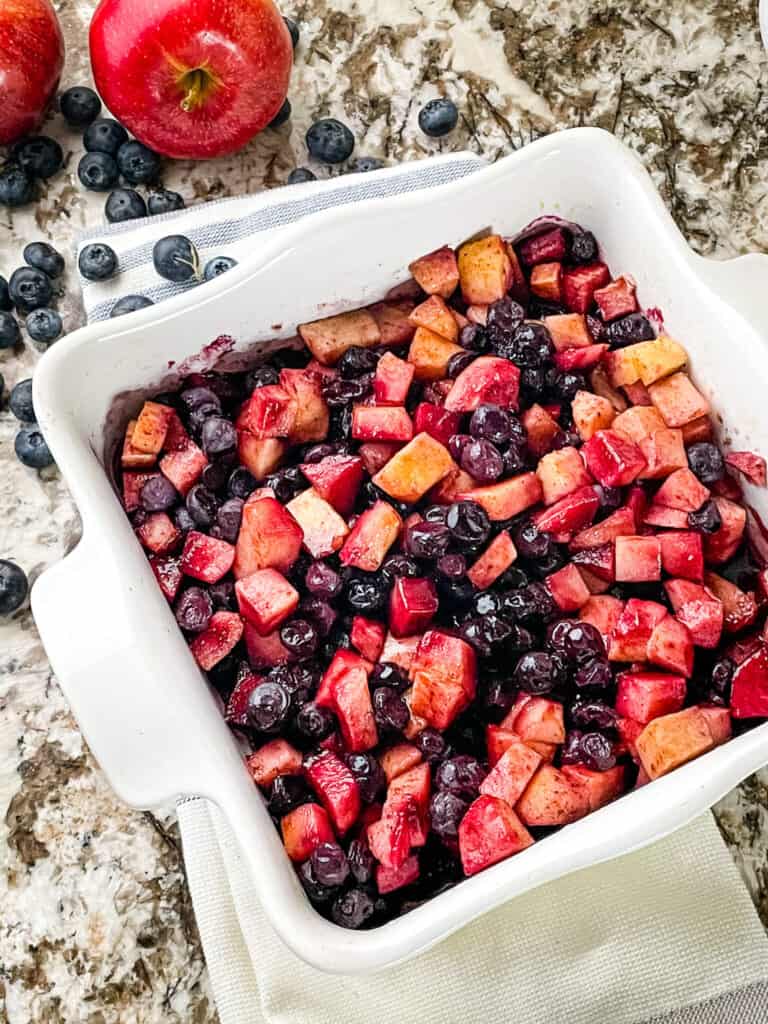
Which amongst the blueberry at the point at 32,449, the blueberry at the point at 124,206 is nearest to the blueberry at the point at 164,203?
the blueberry at the point at 124,206

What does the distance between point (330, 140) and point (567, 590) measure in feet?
2.67

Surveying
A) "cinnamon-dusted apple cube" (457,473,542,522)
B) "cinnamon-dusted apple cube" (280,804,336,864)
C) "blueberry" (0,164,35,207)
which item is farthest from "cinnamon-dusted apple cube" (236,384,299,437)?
"blueberry" (0,164,35,207)

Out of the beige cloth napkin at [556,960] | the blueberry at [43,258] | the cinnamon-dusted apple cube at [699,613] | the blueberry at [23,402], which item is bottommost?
the beige cloth napkin at [556,960]

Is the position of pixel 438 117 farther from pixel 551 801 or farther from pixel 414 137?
pixel 551 801

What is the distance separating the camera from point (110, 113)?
5.65 feet

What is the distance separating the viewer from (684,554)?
126 cm

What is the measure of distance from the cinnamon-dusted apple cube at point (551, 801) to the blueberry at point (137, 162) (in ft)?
3.53

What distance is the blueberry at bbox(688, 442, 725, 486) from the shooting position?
51.1 inches

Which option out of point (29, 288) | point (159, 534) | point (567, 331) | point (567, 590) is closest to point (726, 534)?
point (567, 590)

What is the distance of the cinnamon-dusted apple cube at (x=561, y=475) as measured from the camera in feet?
4.17

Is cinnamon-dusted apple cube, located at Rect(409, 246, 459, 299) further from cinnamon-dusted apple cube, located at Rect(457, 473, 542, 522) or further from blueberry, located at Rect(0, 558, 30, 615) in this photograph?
blueberry, located at Rect(0, 558, 30, 615)

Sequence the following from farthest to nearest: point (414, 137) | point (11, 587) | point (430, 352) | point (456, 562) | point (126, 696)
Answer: point (414, 137), point (11, 587), point (430, 352), point (456, 562), point (126, 696)

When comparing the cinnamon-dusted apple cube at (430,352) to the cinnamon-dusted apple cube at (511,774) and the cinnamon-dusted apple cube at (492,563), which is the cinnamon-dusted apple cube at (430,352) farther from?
the cinnamon-dusted apple cube at (511,774)

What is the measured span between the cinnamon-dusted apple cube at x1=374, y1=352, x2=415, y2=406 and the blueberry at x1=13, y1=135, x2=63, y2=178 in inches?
28.3
